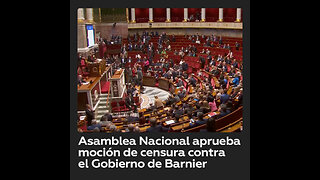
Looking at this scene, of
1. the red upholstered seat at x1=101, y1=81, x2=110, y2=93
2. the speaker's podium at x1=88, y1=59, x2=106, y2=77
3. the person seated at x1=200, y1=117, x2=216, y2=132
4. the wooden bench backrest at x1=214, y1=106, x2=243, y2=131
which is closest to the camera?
the person seated at x1=200, y1=117, x2=216, y2=132

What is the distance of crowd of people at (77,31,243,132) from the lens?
6565 millimetres

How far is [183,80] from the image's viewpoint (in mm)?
13125

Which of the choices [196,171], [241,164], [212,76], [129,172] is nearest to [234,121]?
[241,164]

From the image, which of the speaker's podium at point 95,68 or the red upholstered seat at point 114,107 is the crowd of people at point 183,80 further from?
the speaker's podium at point 95,68

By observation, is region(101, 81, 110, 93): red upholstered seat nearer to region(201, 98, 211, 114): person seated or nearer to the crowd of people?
the crowd of people

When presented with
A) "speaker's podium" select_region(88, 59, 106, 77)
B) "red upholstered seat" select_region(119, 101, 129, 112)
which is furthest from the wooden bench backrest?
"speaker's podium" select_region(88, 59, 106, 77)

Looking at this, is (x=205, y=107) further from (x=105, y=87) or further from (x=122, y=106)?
(x=105, y=87)

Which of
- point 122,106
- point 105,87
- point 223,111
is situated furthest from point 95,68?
point 223,111

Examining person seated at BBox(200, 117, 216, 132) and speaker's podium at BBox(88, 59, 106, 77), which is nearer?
person seated at BBox(200, 117, 216, 132)

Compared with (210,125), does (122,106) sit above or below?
below

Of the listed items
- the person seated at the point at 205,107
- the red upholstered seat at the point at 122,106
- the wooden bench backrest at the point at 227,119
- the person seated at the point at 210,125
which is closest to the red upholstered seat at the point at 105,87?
the red upholstered seat at the point at 122,106

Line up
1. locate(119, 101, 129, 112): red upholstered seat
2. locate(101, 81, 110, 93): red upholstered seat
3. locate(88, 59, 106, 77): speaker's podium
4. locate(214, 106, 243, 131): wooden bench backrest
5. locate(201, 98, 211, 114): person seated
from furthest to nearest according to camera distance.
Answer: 1. locate(101, 81, 110, 93): red upholstered seat
2. locate(119, 101, 129, 112): red upholstered seat
3. locate(88, 59, 106, 77): speaker's podium
4. locate(201, 98, 211, 114): person seated
5. locate(214, 106, 243, 131): wooden bench backrest

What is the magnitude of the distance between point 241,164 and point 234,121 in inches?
46.5

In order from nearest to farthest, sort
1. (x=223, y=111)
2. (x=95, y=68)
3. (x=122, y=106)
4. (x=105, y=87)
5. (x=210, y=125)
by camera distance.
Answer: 1. (x=210, y=125)
2. (x=223, y=111)
3. (x=95, y=68)
4. (x=122, y=106)
5. (x=105, y=87)
